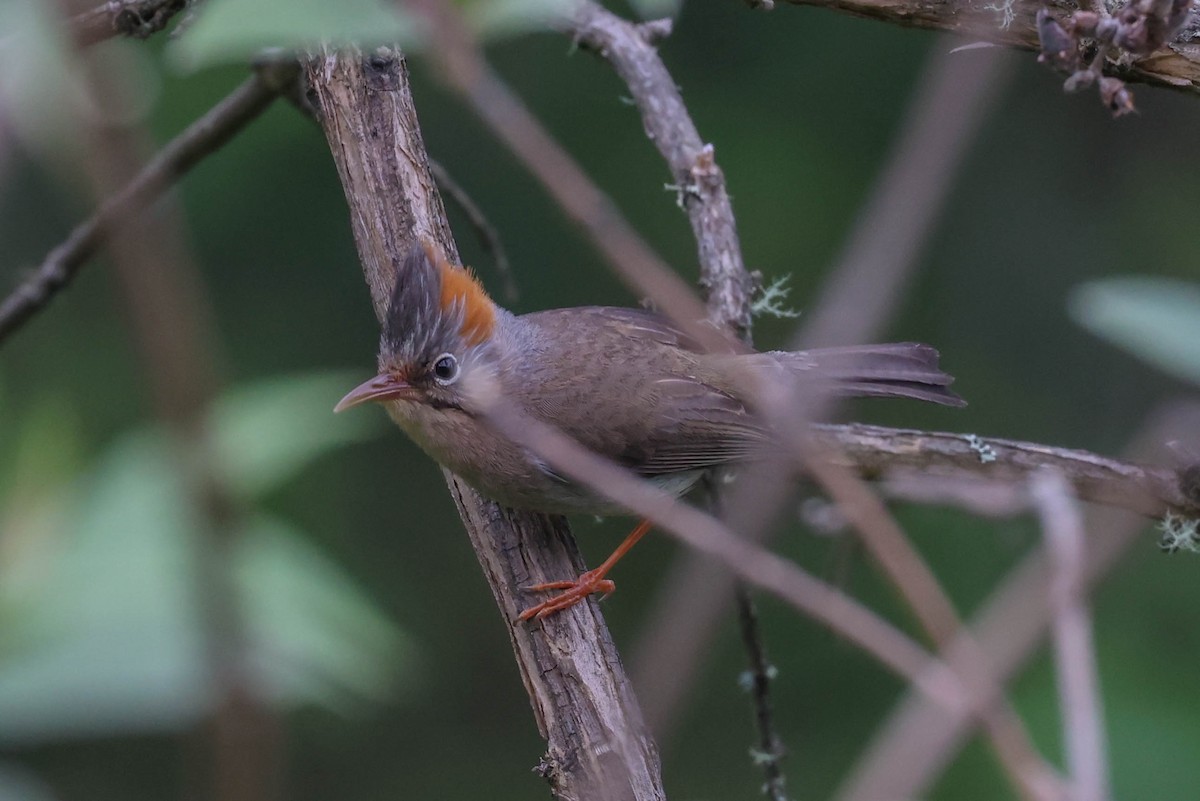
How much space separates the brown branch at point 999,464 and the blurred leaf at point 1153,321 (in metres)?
2.13

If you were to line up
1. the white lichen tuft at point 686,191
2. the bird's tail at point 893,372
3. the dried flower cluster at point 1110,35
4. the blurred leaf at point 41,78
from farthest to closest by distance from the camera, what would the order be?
1. the bird's tail at point 893,372
2. the white lichen tuft at point 686,191
3. the dried flower cluster at point 1110,35
4. the blurred leaf at point 41,78

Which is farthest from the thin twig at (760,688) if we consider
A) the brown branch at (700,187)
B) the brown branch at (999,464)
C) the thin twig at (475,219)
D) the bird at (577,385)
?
the thin twig at (475,219)

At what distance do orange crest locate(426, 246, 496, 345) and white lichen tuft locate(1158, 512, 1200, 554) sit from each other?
2045mm

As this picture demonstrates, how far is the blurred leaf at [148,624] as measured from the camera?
0.90m

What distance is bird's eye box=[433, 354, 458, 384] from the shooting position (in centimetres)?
379

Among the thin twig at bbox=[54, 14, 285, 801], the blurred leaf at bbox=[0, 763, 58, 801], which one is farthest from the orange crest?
the thin twig at bbox=[54, 14, 285, 801]

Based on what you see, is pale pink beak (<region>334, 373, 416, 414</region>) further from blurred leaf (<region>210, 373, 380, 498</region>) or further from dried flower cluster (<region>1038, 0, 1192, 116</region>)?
blurred leaf (<region>210, 373, 380, 498</region>)

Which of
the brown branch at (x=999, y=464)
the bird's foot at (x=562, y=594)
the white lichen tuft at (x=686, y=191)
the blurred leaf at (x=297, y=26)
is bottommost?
the blurred leaf at (x=297, y=26)

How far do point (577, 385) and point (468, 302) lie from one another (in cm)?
46

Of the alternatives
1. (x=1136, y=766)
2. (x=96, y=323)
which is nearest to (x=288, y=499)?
(x=96, y=323)

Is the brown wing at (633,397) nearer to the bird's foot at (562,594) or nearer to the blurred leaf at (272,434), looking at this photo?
the bird's foot at (562,594)

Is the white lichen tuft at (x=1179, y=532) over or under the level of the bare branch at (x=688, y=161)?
under

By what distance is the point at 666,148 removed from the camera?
399 centimetres

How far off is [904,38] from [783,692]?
141 inches
